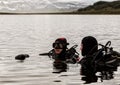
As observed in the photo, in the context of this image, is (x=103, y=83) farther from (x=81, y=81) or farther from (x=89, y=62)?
(x=89, y=62)

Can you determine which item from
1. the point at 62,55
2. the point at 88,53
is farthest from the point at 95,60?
the point at 62,55

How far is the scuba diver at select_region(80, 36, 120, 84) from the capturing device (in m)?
23.9

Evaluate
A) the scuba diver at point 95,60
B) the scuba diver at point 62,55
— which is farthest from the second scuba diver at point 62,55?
the scuba diver at point 95,60

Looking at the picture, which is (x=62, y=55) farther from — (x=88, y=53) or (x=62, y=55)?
(x=88, y=53)

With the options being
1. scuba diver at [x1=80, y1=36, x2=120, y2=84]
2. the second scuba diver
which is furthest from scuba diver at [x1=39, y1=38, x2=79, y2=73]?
scuba diver at [x1=80, y1=36, x2=120, y2=84]

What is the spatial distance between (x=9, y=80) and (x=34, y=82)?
1.54 metres

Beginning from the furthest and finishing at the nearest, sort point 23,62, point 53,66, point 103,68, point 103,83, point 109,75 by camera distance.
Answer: point 23,62
point 53,66
point 103,68
point 109,75
point 103,83

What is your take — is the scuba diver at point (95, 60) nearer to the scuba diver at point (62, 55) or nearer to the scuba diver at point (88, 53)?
the scuba diver at point (88, 53)

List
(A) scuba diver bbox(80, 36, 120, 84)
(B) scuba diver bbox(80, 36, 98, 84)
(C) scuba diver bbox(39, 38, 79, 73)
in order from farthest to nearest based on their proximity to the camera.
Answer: (C) scuba diver bbox(39, 38, 79, 73) → (B) scuba diver bbox(80, 36, 98, 84) → (A) scuba diver bbox(80, 36, 120, 84)

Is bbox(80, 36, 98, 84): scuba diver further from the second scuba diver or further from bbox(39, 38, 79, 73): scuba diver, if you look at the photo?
the second scuba diver

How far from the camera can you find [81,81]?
839 inches

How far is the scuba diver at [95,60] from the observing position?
78.4 ft

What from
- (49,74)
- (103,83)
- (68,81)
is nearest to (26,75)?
(49,74)

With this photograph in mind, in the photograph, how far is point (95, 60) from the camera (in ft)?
79.9
